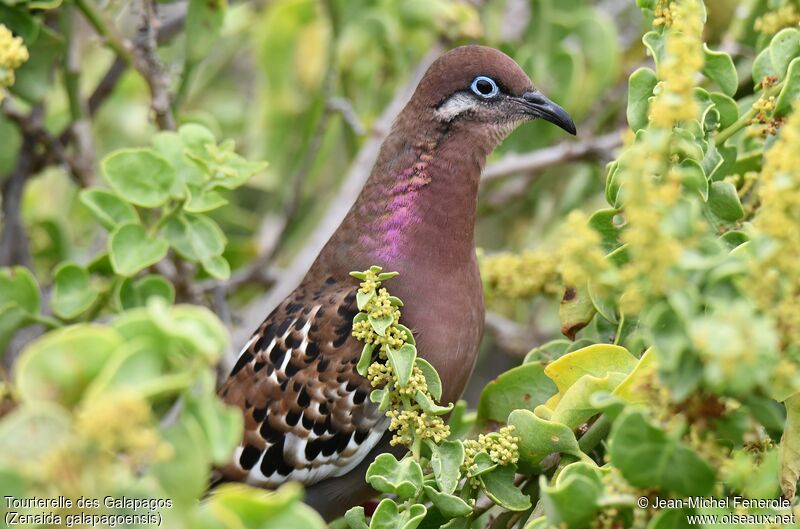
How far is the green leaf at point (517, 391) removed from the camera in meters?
2.41

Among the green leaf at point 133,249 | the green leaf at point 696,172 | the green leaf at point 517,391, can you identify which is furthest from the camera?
the green leaf at point 133,249

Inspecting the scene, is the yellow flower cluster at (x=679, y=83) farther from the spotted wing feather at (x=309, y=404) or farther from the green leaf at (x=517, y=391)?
the spotted wing feather at (x=309, y=404)

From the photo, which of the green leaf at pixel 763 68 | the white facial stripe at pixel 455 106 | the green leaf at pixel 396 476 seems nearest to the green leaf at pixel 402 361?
the green leaf at pixel 396 476

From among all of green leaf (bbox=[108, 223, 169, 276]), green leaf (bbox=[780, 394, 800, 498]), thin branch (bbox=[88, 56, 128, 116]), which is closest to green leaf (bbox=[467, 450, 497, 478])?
green leaf (bbox=[780, 394, 800, 498])

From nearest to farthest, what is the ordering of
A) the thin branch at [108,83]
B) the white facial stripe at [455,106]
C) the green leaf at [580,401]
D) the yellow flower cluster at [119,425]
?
the yellow flower cluster at [119,425] → the green leaf at [580,401] → the white facial stripe at [455,106] → the thin branch at [108,83]

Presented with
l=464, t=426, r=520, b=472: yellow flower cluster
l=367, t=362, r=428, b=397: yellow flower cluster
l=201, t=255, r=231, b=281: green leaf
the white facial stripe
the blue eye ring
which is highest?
the blue eye ring

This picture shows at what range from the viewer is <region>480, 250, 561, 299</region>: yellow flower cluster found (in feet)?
10.7

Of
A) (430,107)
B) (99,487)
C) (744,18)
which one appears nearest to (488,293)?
(430,107)

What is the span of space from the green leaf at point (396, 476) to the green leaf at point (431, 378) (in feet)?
0.48

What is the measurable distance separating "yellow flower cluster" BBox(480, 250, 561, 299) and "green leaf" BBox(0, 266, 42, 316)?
4.48ft

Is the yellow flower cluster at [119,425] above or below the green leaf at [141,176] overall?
above

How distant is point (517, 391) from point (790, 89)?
35.4 inches

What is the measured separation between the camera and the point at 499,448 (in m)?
2.02

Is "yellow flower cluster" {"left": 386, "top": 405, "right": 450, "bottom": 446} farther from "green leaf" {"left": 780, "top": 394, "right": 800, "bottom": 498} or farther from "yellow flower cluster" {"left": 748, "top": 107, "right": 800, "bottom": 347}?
"yellow flower cluster" {"left": 748, "top": 107, "right": 800, "bottom": 347}
